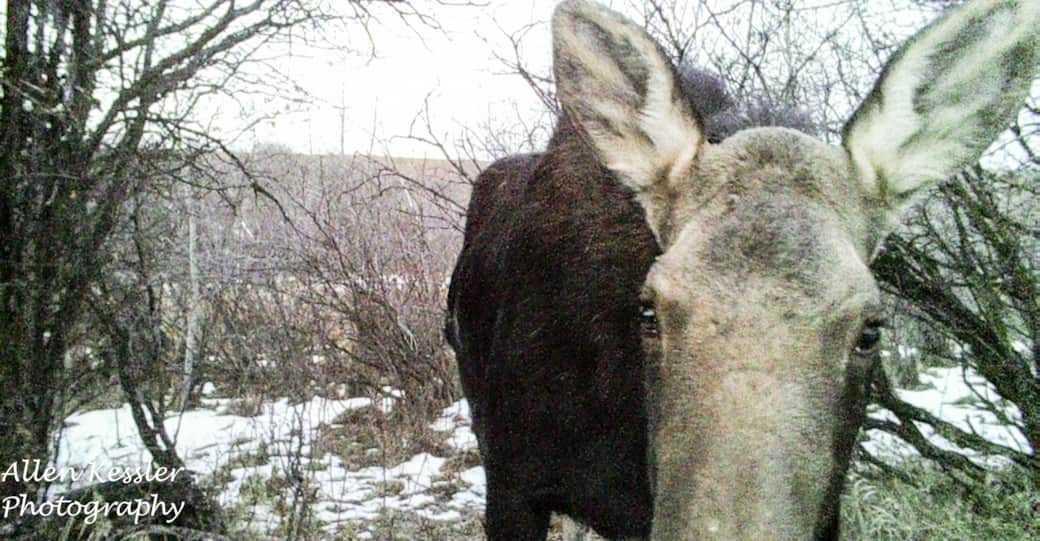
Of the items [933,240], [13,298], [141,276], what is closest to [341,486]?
[141,276]

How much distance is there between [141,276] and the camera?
4.73 m

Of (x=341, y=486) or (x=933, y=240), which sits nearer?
(x=933, y=240)

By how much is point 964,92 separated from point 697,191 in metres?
0.78

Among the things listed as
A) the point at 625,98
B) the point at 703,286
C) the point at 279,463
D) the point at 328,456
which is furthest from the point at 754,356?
the point at 328,456

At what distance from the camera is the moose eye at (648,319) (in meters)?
2.05

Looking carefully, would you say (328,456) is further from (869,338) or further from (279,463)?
(869,338)

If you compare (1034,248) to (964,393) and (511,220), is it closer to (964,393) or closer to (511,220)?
(511,220)

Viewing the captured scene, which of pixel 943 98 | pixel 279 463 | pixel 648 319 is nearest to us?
pixel 648 319

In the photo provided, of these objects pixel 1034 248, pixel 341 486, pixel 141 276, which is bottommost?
pixel 341 486

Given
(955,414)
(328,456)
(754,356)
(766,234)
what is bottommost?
(328,456)

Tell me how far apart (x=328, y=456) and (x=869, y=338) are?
5.80m

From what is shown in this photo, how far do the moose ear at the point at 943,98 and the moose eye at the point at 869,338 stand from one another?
436 millimetres

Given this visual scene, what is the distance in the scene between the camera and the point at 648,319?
207cm

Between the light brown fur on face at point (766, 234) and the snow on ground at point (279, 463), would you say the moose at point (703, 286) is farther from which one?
the snow on ground at point (279, 463)
